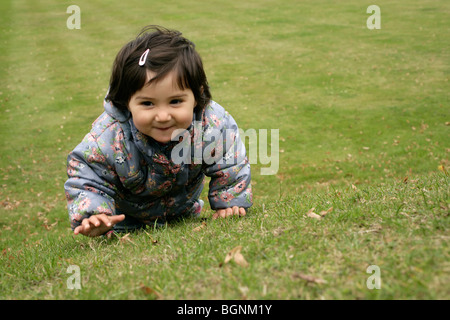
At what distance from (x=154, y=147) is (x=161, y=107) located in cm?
46

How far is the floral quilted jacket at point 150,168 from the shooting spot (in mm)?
3838

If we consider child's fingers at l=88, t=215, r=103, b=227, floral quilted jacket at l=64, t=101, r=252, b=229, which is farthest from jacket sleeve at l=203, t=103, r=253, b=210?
child's fingers at l=88, t=215, r=103, b=227

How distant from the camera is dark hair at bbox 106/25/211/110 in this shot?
366cm

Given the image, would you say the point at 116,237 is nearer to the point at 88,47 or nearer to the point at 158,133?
the point at 158,133

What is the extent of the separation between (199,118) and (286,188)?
4.20 meters

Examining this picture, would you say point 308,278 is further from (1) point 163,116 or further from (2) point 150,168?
(2) point 150,168

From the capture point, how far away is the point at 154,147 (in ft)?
13.0

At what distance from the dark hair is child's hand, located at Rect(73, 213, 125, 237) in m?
0.97

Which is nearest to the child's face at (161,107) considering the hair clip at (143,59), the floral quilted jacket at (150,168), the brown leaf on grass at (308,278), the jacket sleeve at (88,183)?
the hair clip at (143,59)

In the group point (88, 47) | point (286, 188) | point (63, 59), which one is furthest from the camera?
point (88, 47)

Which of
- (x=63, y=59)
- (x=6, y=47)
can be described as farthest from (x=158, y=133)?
(x=6, y=47)
